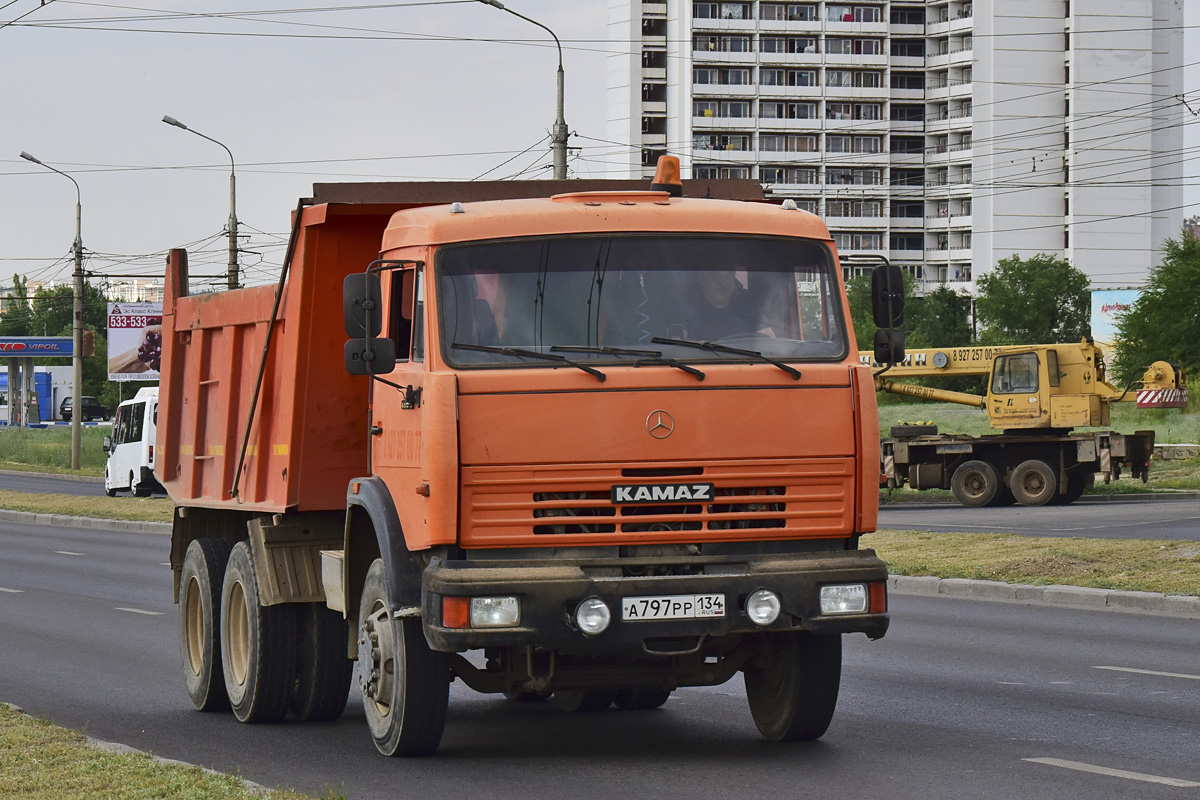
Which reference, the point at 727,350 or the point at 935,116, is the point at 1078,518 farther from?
the point at 935,116

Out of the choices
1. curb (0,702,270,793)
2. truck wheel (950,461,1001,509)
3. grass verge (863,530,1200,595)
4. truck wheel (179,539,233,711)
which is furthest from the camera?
truck wheel (950,461,1001,509)

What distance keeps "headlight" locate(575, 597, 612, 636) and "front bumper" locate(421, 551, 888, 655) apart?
0.02 m

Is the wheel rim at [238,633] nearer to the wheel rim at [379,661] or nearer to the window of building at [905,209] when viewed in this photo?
the wheel rim at [379,661]

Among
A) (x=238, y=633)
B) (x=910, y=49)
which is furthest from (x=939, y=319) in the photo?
(x=238, y=633)

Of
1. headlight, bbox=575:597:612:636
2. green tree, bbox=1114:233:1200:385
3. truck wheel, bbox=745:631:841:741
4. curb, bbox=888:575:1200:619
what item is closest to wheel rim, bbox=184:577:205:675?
truck wheel, bbox=745:631:841:741

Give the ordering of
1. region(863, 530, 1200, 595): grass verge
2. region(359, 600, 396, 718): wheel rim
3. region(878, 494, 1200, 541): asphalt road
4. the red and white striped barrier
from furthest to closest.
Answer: the red and white striped barrier → region(878, 494, 1200, 541): asphalt road → region(863, 530, 1200, 595): grass verge → region(359, 600, 396, 718): wheel rim

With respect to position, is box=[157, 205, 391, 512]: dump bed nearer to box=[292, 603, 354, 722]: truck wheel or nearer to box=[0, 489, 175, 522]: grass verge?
box=[292, 603, 354, 722]: truck wheel

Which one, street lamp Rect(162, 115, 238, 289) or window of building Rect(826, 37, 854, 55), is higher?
window of building Rect(826, 37, 854, 55)

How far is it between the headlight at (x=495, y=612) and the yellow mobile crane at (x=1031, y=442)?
82.9 feet

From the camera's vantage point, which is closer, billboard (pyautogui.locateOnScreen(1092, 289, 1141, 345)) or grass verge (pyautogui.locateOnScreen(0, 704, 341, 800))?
grass verge (pyautogui.locateOnScreen(0, 704, 341, 800))

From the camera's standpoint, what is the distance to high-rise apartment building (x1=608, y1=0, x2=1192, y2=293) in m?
125

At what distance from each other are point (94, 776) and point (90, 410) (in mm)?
102816

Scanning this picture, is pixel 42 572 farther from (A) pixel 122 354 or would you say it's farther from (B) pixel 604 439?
(A) pixel 122 354

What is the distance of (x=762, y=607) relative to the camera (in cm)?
724
